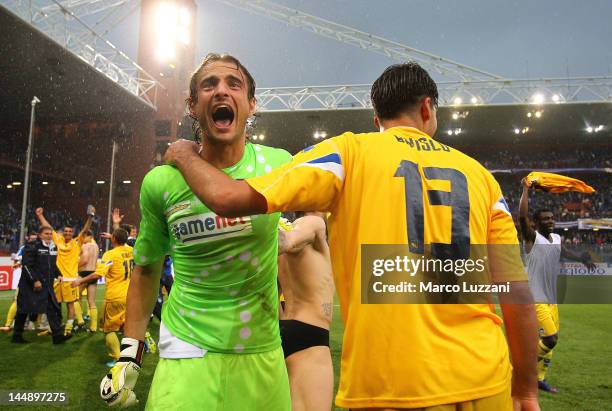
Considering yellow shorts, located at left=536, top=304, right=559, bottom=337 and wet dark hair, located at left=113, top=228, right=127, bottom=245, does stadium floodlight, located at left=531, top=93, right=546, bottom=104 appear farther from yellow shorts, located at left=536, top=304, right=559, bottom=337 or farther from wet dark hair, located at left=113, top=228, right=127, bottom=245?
wet dark hair, located at left=113, top=228, right=127, bottom=245

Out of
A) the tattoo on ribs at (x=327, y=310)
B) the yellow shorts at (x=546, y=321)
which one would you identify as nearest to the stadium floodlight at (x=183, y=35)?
the yellow shorts at (x=546, y=321)

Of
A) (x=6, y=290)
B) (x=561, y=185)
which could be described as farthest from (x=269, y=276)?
(x=6, y=290)

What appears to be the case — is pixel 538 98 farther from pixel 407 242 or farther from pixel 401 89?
pixel 407 242

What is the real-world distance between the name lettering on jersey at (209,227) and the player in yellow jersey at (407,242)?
537 mm

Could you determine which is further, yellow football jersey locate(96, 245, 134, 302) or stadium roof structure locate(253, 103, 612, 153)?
stadium roof structure locate(253, 103, 612, 153)

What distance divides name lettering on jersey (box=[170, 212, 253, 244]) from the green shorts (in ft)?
1.91

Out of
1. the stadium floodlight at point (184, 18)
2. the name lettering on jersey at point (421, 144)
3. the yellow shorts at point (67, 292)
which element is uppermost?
the stadium floodlight at point (184, 18)

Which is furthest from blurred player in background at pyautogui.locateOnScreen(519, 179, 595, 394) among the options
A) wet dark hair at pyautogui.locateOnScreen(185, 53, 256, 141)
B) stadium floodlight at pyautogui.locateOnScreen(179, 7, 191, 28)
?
stadium floodlight at pyautogui.locateOnScreen(179, 7, 191, 28)

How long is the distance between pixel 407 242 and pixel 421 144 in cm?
41

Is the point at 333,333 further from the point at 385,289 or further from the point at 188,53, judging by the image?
the point at 188,53

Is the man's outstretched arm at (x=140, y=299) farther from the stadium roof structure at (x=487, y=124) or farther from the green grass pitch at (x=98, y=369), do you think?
the stadium roof structure at (x=487, y=124)

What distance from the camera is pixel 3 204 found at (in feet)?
127

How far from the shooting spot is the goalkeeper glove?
2.31 m

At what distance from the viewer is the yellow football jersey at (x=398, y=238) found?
5.51 ft
